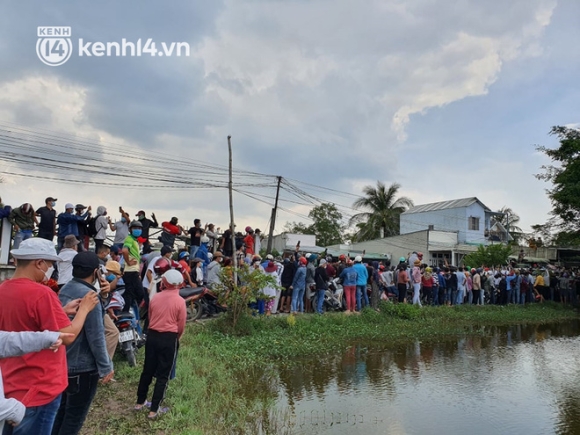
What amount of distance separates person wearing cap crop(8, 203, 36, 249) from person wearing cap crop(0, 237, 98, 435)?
8.78 metres

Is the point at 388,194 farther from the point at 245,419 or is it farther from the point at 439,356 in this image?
the point at 245,419

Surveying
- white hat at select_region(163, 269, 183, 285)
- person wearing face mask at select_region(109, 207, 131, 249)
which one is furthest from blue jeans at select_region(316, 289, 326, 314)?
white hat at select_region(163, 269, 183, 285)

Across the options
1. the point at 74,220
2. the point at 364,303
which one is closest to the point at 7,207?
the point at 74,220

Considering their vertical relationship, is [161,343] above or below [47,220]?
below

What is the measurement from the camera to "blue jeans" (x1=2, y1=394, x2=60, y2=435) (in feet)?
9.54

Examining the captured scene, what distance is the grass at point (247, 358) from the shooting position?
18.0ft

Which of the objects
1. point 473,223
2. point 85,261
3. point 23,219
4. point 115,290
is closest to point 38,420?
point 85,261

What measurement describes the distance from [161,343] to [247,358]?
14.2 feet

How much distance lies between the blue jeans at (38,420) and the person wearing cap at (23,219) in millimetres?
8897

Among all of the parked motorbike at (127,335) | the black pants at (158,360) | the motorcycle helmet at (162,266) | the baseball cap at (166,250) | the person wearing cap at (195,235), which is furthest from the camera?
the person wearing cap at (195,235)

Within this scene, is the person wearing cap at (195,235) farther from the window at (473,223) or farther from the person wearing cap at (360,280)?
the window at (473,223)

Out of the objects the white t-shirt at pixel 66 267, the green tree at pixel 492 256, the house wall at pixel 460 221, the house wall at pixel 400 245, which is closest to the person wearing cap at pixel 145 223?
the white t-shirt at pixel 66 267

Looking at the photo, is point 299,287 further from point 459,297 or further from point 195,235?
point 459,297

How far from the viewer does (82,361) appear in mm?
3879
